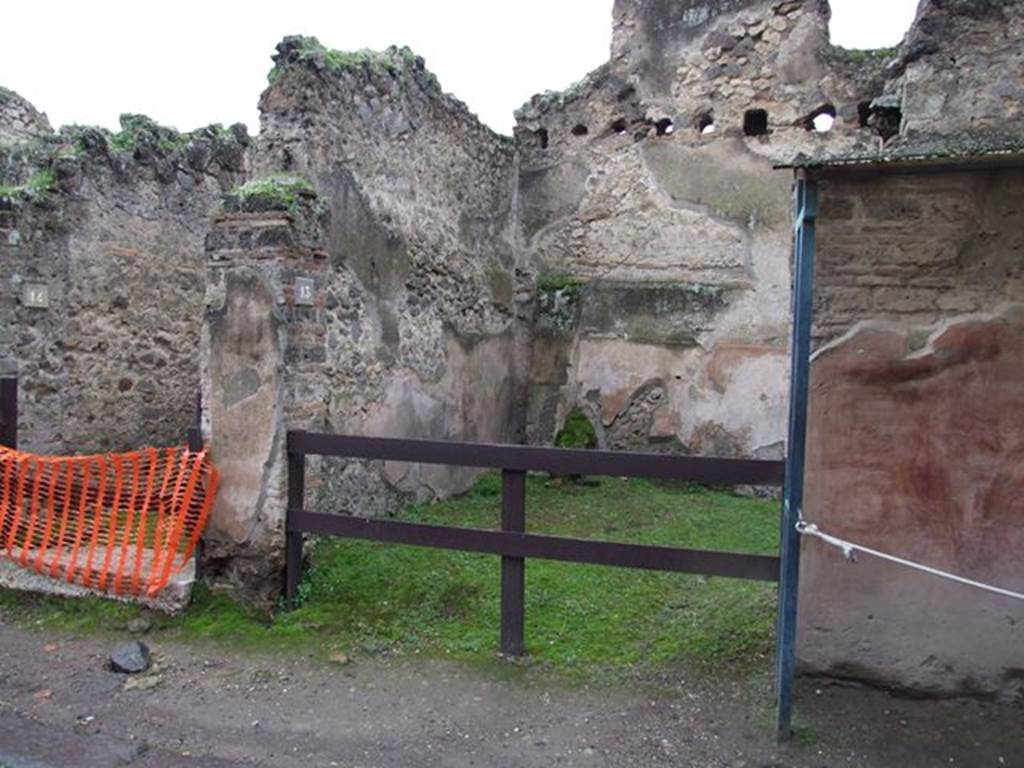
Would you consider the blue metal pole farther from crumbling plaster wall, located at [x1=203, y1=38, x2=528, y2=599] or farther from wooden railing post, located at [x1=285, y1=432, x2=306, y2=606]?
crumbling plaster wall, located at [x1=203, y1=38, x2=528, y2=599]

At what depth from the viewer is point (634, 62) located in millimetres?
9148

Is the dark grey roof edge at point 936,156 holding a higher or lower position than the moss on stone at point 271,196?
lower

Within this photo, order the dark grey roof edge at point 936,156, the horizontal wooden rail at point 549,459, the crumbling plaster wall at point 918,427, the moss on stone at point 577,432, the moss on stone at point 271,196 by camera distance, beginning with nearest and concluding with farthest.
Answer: the dark grey roof edge at point 936,156 → the crumbling plaster wall at point 918,427 → the horizontal wooden rail at point 549,459 → the moss on stone at point 271,196 → the moss on stone at point 577,432

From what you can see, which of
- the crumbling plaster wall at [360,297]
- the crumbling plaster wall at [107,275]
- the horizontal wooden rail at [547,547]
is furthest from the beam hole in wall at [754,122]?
the horizontal wooden rail at [547,547]

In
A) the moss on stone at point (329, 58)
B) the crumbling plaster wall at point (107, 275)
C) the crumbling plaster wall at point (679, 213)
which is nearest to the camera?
the moss on stone at point (329, 58)

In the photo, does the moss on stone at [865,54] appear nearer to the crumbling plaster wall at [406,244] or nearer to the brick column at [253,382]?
the crumbling plaster wall at [406,244]

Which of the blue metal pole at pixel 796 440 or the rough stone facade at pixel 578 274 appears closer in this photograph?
the blue metal pole at pixel 796 440

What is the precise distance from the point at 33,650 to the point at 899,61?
237 inches

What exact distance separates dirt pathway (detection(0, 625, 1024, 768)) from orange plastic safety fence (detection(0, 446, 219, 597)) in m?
0.71

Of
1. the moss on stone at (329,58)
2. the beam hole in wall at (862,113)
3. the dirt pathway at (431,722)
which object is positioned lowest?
the dirt pathway at (431,722)

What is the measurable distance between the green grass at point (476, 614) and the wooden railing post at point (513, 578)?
110mm

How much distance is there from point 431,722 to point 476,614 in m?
1.11

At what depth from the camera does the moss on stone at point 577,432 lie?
9008 mm

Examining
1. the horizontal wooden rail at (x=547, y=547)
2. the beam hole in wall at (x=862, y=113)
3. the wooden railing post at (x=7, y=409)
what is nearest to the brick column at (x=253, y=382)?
the horizontal wooden rail at (x=547, y=547)
